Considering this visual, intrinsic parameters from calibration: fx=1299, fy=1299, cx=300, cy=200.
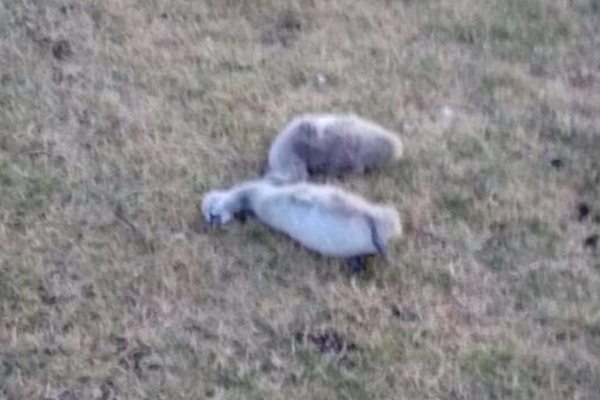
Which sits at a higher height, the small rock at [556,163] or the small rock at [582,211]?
the small rock at [556,163]

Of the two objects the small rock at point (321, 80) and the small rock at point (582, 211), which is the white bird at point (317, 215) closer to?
the small rock at point (582, 211)

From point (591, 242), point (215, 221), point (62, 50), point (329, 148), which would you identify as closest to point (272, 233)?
point (215, 221)

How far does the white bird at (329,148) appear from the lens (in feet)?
12.8

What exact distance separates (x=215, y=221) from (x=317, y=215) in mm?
366

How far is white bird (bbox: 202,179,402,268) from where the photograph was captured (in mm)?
3496

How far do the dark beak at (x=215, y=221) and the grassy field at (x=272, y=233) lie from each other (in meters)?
0.03

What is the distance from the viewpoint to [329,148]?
156 inches

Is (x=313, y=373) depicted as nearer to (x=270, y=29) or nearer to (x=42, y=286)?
(x=42, y=286)

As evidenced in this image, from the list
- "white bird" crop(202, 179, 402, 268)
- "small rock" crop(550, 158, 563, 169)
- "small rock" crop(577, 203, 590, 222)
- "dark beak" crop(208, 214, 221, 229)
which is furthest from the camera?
"small rock" crop(550, 158, 563, 169)

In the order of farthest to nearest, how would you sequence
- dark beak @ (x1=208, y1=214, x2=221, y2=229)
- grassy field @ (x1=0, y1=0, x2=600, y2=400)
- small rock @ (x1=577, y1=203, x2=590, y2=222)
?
small rock @ (x1=577, y1=203, x2=590, y2=222) → dark beak @ (x1=208, y1=214, x2=221, y2=229) → grassy field @ (x1=0, y1=0, x2=600, y2=400)

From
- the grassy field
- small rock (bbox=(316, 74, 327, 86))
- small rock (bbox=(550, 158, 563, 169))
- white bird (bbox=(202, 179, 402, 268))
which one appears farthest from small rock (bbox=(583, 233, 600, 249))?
small rock (bbox=(316, 74, 327, 86))

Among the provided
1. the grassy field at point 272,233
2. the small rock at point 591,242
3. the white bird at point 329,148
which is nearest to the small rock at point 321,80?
the grassy field at point 272,233

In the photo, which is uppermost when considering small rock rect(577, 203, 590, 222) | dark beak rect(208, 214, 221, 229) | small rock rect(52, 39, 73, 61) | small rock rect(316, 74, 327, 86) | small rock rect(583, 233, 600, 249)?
small rock rect(52, 39, 73, 61)

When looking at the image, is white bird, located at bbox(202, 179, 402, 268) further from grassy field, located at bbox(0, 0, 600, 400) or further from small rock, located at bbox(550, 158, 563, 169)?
small rock, located at bbox(550, 158, 563, 169)
